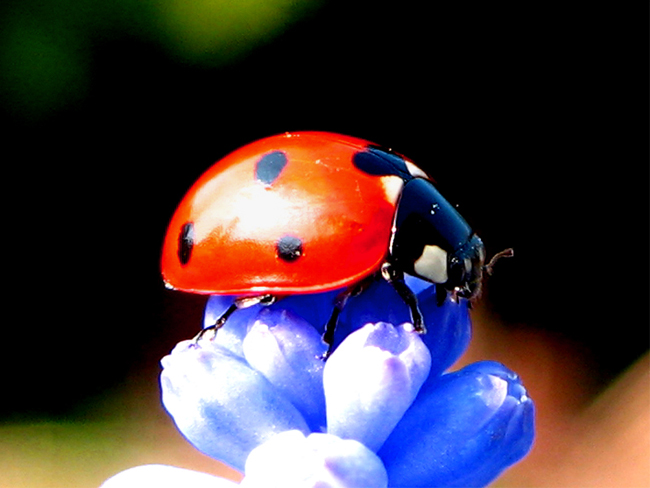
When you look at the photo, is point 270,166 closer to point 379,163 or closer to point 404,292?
point 379,163

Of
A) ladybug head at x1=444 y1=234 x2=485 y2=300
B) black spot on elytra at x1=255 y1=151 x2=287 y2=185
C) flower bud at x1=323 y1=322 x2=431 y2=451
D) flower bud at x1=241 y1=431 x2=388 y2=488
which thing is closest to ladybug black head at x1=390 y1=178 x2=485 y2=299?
ladybug head at x1=444 y1=234 x2=485 y2=300

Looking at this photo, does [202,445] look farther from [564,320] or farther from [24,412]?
[564,320]

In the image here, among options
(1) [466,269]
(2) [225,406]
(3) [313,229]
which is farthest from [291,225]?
(2) [225,406]

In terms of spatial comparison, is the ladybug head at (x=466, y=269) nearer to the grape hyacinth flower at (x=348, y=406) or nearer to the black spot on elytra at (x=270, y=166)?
the grape hyacinth flower at (x=348, y=406)

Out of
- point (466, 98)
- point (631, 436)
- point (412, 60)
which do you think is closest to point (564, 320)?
point (631, 436)

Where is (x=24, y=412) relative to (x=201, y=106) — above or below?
below
